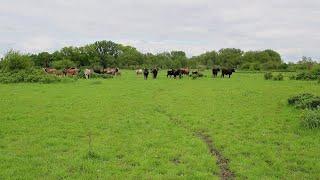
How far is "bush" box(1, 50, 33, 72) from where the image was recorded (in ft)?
171

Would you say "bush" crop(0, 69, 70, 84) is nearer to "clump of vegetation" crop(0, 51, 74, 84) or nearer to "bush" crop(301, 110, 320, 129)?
"clump of vegetation" crop(0, 51, 74, 84)

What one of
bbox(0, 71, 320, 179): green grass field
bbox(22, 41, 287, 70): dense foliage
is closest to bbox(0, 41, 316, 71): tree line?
bbox(22, 41, 287, 70): dense foliage

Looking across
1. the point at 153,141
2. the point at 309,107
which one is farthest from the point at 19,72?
the point at 153,141

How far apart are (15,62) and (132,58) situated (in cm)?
7499

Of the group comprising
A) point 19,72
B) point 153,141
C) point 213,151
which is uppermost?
point 19,72

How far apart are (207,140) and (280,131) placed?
3484 mm

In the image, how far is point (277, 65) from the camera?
9100 centimetres

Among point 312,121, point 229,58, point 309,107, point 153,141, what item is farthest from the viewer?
point 229,58

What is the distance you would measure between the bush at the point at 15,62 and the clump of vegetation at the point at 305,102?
37931 millimetres

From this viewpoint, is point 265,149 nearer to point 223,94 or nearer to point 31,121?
point 31,121

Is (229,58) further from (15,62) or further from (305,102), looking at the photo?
(305,102)

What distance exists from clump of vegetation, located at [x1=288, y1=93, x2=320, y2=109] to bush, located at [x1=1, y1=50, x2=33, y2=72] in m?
37.9

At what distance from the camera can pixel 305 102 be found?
2192 centimetres

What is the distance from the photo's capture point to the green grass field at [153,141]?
10.8 meters
